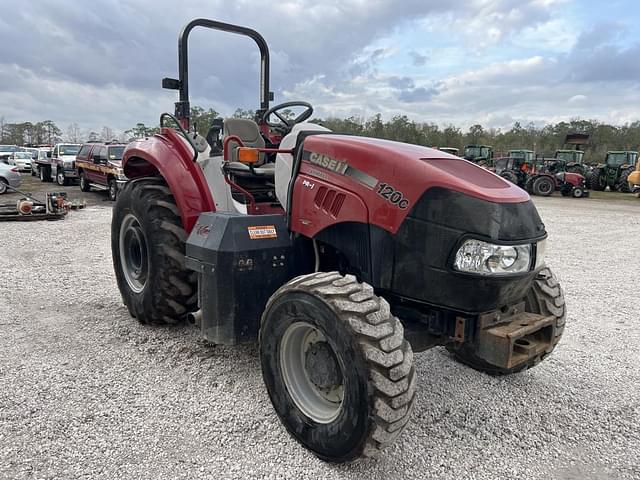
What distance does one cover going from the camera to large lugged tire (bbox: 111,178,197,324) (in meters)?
3.76

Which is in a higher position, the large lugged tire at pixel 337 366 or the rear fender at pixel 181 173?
the rear fender at pixel 181 173

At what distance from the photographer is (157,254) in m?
3.75

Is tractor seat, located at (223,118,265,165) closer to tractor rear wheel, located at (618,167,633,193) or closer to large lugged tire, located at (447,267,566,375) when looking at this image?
large lugged tire, located at (447,267,566,375)

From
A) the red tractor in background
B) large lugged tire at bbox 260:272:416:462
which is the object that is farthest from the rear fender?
the red tractor in background

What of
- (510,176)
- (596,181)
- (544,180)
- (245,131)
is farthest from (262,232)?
(596,181)

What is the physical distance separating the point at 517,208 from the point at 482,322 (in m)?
0.60

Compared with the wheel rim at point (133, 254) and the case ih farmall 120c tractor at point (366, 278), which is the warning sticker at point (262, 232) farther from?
the wheel rim at point (133, 254)

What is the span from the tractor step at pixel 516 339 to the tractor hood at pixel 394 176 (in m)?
0.65

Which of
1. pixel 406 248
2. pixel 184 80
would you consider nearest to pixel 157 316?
pixel 184 80

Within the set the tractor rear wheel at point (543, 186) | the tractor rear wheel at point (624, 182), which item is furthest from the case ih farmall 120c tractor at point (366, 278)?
the tractor rear wheel at point (624, 182)

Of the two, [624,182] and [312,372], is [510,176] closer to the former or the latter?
[624,182]

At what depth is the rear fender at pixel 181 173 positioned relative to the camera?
3701 mm

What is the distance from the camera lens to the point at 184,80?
4.01 m

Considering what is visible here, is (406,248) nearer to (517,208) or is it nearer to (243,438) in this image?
(517,208)
